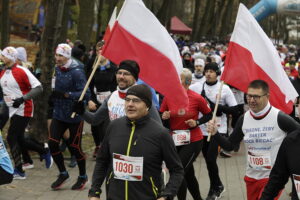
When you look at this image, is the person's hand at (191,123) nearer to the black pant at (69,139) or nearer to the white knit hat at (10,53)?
the black pant at (69,139)

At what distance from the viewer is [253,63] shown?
7.34 metres

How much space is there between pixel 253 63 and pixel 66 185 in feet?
11.5

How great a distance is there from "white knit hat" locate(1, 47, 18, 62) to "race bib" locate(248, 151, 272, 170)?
4349mm

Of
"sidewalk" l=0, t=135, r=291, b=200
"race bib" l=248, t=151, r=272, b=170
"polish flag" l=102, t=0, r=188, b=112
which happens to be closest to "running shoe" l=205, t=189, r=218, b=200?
"sidewalk" l=0, t=135, r=291, b=200

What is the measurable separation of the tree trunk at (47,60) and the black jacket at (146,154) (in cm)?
680

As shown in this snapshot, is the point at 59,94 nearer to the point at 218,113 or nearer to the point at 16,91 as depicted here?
the point at 16,91

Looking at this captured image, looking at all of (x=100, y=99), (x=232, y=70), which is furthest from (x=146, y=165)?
(x=100, y=99)

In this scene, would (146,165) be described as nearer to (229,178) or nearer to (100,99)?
(229,178)

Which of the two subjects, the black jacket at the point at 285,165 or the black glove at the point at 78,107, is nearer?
the black jacket at the point at 285,165

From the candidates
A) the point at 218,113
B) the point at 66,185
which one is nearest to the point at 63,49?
the point at 66,185

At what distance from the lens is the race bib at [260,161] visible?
641 centimetres

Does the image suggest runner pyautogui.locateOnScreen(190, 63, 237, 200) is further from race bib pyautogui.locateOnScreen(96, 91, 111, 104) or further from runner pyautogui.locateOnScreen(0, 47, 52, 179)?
runner pyautogui.locateOnScreen(0, 47, 52, 179)

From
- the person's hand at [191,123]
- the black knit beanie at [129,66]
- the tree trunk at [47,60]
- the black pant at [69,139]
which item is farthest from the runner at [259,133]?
the tree trunk at [47,60]

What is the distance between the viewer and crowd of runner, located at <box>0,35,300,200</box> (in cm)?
501
